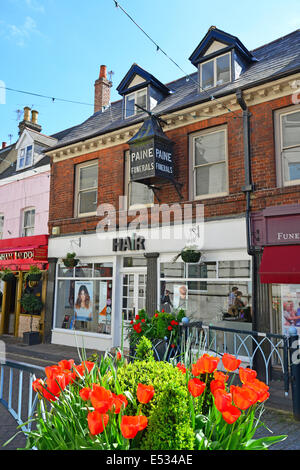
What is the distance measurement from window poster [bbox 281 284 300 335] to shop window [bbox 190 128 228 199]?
2848mm

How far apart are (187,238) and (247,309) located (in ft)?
7.69

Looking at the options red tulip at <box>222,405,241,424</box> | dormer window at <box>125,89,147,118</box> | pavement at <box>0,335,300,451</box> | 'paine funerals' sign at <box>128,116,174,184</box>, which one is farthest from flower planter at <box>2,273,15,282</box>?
red tulip at <box>222,405,241,424</box>

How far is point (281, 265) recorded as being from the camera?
288 inches

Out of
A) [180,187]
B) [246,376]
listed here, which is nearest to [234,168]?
[180,187]

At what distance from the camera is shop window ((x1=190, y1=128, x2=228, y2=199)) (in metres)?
9.02

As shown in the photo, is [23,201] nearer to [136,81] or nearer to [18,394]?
[136,81]

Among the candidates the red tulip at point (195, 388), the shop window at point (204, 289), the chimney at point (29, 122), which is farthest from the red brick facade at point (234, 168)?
the chimney at point (29, 122)

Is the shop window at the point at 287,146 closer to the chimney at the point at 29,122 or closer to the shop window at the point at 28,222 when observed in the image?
the shop window at the point at 28,222

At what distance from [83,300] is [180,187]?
508 centimetres

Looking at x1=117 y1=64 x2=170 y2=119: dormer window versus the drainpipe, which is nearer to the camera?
the drainpipe

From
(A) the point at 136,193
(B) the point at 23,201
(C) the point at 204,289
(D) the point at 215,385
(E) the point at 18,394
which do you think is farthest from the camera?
(B) the point at 23,201

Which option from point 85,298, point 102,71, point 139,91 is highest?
point 102,71

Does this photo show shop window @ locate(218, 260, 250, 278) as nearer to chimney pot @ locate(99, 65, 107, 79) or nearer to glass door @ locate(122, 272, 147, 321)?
glass door @ locate(122, 272, 147, 321)

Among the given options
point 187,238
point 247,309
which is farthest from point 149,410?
point 187,238
